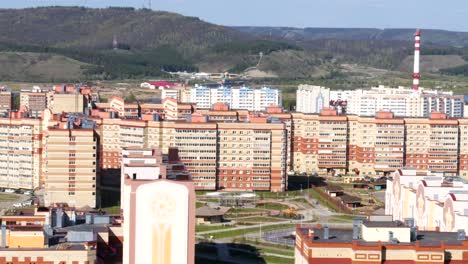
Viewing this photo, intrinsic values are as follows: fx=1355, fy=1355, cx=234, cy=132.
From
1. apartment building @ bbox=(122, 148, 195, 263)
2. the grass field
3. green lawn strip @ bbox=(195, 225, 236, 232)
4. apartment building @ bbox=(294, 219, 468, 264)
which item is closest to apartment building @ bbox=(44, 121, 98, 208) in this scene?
the grass field

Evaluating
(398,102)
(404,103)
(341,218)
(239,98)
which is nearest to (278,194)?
(341,218)

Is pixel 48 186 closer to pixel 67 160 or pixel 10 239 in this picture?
pixel 67 160

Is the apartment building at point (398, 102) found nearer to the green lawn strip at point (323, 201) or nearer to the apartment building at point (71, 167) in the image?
the green lawn strip at point (323, 201)

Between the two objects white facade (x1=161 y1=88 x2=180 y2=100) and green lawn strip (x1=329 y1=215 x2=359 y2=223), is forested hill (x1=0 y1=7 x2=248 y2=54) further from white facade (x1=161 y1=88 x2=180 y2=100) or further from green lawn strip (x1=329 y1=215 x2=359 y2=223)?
green lawn strip (x1=329 y1=215 x2=359 y2=223)

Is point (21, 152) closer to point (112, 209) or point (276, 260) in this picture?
point (112, 209)

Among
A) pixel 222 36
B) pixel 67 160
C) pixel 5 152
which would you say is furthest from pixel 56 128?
pixel 222 36

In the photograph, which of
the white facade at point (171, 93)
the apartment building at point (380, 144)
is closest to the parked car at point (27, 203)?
the apartment building at point (380, 144)
